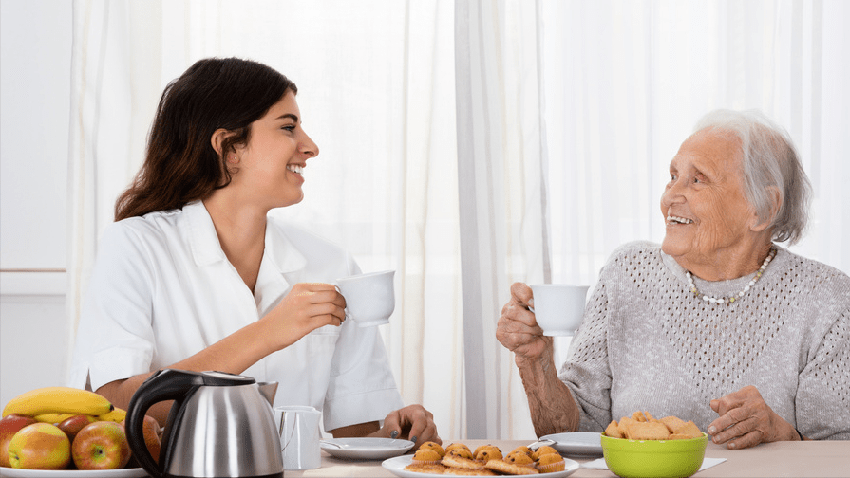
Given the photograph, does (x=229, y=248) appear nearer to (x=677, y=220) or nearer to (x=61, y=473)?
(x=61, y=473)

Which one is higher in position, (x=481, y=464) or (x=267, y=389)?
(x=267, y=389)

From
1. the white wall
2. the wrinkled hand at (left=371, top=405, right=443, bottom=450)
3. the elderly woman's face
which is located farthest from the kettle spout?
the white wall

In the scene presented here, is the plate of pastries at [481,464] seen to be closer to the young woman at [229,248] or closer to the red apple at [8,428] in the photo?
the red apple at [8,428]

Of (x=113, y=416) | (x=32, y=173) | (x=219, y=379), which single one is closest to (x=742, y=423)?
(x=219, y=379)

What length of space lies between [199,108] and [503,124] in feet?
3.49

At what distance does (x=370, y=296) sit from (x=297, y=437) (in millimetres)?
277

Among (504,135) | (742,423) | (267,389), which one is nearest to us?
(267,389)

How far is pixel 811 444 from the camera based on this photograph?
4.66ft

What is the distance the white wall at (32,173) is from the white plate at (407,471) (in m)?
2.01

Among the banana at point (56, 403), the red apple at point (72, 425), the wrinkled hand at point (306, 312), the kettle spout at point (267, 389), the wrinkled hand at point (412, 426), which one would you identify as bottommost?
the wrinkled hand at point (412, 426)

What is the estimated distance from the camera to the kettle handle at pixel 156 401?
1005 mm

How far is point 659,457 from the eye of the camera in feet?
3.66

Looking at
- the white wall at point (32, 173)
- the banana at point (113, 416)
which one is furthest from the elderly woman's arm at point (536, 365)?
the white wall at point (32, 173)

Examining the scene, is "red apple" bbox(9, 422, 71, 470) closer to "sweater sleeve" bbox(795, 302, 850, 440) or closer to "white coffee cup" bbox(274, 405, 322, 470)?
"white coffee cup" bbox(274, 405, 322, 470)
